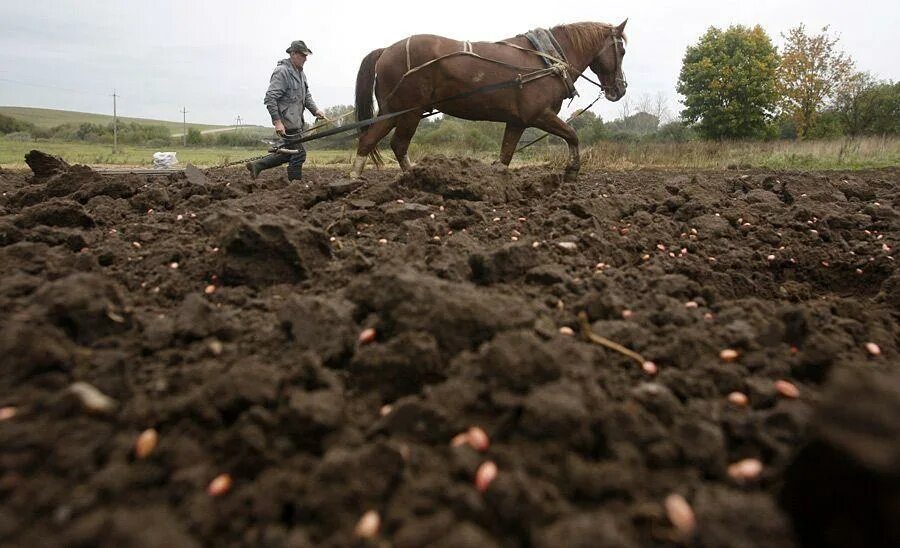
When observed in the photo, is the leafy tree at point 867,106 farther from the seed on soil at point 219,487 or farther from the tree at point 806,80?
the seed on soil at point 219,487

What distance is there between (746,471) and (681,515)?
265mm

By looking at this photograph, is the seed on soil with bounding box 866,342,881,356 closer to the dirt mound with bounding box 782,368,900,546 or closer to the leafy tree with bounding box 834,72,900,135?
the dirt mound with bounding box 782,368,900,546

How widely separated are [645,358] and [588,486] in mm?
704

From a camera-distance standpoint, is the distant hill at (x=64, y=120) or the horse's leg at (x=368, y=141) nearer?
the horse's leg at (x=368, y=141)

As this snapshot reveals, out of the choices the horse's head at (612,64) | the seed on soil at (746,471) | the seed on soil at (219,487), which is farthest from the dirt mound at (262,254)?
the horse's head at (612,64)

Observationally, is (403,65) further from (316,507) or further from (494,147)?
(494,147)

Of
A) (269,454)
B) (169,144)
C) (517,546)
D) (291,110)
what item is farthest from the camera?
(169,144)

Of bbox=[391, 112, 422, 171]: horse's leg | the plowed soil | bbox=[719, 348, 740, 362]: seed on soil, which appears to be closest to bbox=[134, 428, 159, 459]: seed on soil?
the plowed soil

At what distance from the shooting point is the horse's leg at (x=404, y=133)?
6622 millimetres

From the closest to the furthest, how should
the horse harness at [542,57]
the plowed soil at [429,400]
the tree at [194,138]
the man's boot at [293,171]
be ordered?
the plowed soil at [429,400] < the horse harness at [542,57] < the man's boot at [293,171] < the tree at [194,138]

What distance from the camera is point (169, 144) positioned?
132ft

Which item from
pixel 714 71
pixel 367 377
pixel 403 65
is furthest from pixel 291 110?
pixel 714 71

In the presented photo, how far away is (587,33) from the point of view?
23.5ft

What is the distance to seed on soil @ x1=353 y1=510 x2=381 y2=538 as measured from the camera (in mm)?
1122
